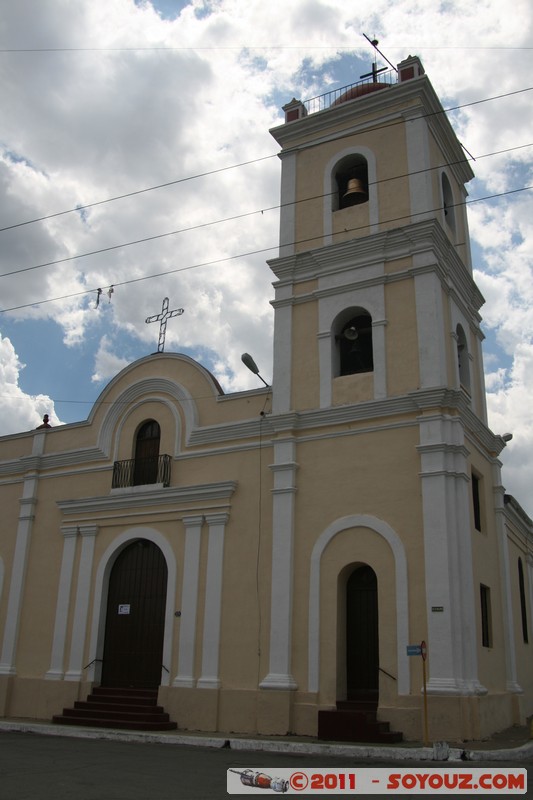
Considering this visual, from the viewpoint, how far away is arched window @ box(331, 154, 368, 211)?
17.9 metres

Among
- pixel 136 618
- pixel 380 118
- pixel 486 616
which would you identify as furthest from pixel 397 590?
pixel 380 118

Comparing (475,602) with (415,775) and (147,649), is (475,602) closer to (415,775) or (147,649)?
(415,775)

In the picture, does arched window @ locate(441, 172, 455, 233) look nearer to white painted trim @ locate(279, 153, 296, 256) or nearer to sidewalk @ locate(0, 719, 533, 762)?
white painted trim @ locate(279, 153, 296, 256)

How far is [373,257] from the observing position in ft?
55.3

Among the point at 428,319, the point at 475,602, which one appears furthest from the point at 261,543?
the point at 428,319

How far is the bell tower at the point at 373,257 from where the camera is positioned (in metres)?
16.0

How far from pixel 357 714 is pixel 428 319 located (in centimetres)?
761

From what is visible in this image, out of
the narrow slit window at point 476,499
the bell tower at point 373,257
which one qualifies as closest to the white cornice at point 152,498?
the bell tower at point 373,257

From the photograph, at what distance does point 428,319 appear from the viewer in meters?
15.7

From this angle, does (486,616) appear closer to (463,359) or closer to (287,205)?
(463,359)

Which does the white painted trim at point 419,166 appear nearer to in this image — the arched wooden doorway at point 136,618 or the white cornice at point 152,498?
the white cornice at point 152,498

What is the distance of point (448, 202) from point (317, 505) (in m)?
8.61

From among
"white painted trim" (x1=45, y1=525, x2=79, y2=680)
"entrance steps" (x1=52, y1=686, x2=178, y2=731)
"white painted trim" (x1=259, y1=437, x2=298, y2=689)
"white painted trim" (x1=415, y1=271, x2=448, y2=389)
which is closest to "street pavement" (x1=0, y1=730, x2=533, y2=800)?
"entrance steps" (x1=52, y1=686, x2=178, y2=731)

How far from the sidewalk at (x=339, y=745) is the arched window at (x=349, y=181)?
1146 cm
